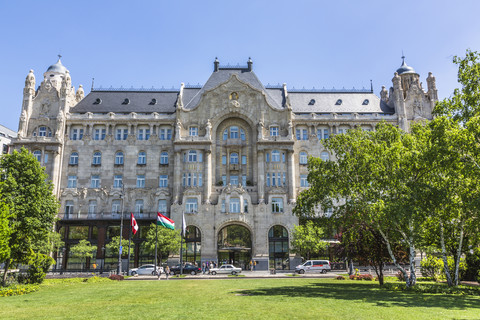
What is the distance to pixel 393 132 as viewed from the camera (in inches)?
1261

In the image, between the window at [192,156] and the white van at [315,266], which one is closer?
the white van at [315,266]

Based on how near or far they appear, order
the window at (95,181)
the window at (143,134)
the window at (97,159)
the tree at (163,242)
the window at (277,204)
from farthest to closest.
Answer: the window at (143,134), the window at (97,159), the window at (95,181), the window at (277,204), the tree at (163,242)

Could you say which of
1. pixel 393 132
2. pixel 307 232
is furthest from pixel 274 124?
pixel 393 132

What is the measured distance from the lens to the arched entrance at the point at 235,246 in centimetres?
5612

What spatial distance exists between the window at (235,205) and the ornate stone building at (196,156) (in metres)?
0.15

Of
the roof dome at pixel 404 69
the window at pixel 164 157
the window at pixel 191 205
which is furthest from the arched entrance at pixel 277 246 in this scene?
the roof dome at pixel 404 69

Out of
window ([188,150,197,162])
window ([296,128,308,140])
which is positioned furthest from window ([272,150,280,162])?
window ([188,150,197,162])

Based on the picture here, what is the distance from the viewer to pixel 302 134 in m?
63.0

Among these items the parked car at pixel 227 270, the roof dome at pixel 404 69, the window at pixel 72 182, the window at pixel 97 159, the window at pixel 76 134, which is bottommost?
the parked car at pixel 227 270

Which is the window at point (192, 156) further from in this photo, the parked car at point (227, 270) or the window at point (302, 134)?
the parked car at point (227, 270)

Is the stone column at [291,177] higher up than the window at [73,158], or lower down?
lower down

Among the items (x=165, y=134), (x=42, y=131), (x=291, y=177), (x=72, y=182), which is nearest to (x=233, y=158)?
(x=291, y=177)

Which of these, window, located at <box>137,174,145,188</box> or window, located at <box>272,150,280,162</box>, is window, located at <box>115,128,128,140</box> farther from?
window, located at <box>272,150,280,162</box>

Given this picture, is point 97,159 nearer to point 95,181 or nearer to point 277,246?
point 95,181
